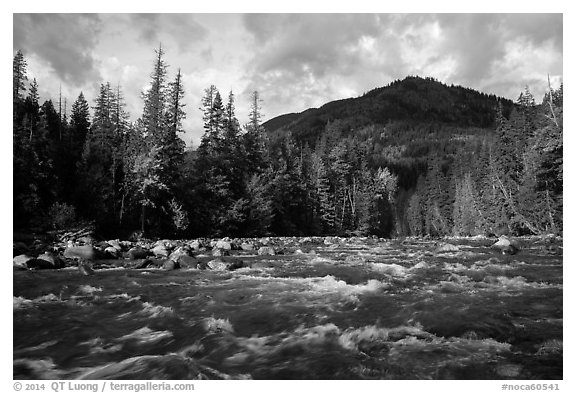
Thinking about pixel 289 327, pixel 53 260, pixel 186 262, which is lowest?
pixel 289 327

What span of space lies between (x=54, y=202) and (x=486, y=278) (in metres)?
27.3

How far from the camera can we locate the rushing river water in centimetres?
481

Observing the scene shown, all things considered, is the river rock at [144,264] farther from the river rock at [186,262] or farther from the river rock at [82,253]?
the river rock at [82,253]

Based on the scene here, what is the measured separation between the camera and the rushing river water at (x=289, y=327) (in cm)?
481

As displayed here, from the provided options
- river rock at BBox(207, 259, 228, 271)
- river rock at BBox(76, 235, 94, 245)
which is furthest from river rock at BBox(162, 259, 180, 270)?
river rock at BBox(76, 235, 94, 245)

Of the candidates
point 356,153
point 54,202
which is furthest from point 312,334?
point 356,153

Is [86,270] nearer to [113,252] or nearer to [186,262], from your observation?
[186,262]

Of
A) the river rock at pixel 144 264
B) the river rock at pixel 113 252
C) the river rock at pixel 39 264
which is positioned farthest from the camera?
the river rock at pixel 113 252

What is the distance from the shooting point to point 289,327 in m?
6.48

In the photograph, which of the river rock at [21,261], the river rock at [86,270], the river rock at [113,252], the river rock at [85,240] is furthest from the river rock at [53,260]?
the river rock at [85,240]

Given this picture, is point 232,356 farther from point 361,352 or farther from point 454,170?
point 454,170

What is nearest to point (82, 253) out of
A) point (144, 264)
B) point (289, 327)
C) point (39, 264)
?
point (39, 264)

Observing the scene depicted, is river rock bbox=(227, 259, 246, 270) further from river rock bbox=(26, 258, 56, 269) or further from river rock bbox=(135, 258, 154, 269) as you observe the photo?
river rock bbox=(26, 258, 56, 269)

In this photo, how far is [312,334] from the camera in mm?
6094
